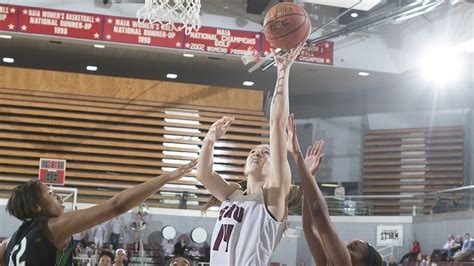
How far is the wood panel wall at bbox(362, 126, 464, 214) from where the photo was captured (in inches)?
752

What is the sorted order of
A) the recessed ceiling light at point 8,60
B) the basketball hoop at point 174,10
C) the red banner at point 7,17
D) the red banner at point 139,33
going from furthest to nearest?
1. the recessed ceiling light at point 8,60
2. the red banner at point 139,33
3. the red banner at point 7,17
4. the basketball hoop at point 174,10

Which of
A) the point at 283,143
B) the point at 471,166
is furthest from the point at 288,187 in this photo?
the point at 471,166

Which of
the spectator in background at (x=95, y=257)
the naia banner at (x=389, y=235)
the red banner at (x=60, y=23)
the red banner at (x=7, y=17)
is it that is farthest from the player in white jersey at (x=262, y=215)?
the red banner at (x=7, y=17)

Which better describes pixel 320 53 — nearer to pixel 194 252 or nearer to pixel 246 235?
pixel 194 252

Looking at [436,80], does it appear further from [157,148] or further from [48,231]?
[48,231]

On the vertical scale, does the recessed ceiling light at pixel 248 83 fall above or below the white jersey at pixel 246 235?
above

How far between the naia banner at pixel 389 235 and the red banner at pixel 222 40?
572 centimetres

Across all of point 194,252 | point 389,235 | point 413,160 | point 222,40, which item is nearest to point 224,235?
point 194,252

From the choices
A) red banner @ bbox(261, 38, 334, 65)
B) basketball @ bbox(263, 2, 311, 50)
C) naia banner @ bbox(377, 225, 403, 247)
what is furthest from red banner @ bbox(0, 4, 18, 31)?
basketball @ bbox(263, 2, 311, 50)

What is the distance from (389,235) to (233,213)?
13.4 metres

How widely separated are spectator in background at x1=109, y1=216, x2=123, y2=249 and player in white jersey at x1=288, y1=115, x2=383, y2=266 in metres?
11.7

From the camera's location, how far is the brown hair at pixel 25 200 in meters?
2.61

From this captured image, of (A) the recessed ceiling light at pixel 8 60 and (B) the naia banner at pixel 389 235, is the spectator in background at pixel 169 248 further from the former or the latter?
(A) the recessed ceiling light at pixel 8 60

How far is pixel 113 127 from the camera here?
18.0 meters
